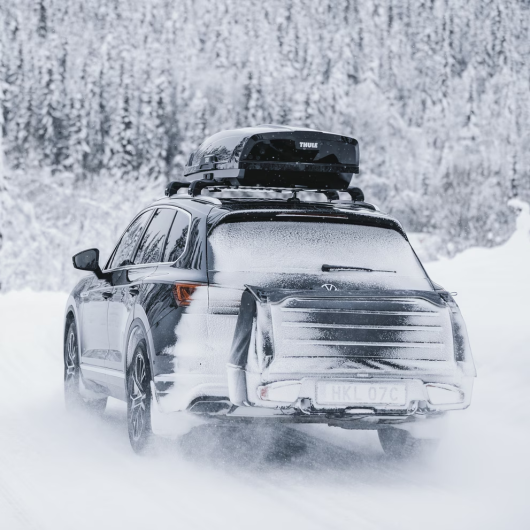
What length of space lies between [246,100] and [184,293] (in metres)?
76.9

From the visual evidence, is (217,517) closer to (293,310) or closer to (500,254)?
(293,310)

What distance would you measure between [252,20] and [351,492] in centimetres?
11528

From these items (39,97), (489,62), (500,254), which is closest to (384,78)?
(489,62)

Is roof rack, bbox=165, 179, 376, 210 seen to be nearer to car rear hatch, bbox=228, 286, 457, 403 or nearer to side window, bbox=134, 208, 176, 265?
side window, bbox=134, 208, 176, 265

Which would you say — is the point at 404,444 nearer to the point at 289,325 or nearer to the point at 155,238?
the point at 289,325

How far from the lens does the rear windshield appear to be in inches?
257

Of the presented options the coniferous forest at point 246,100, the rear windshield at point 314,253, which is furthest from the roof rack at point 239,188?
the coniferous forest at point 246,100

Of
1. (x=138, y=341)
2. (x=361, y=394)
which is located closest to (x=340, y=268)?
(x=361, y=394)

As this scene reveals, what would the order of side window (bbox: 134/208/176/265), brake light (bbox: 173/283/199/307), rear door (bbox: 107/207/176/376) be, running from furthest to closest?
side window (bbox: 134/208/176/265) → rear door (bbox: 107/207/176/376) → brake light (bbox: 173/283/199/307)

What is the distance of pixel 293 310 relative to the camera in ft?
19.9

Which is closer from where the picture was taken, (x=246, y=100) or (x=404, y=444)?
(x=404, y=444)

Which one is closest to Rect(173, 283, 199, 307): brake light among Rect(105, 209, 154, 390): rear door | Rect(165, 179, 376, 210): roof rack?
Rect(105, 209, 154, 390): rear door

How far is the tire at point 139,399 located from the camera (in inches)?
268

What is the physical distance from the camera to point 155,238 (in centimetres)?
780
